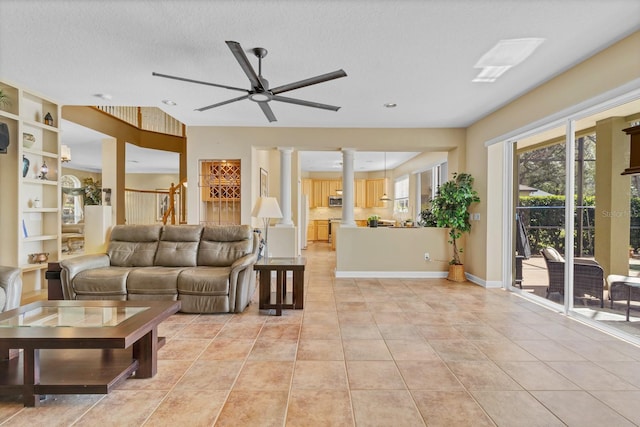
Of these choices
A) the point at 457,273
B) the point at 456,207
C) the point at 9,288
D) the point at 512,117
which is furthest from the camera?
the point at 457,273

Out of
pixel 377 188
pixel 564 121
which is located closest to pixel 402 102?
pixel 564 121

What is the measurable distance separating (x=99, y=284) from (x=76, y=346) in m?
2.02

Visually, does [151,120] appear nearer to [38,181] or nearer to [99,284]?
[38,181]

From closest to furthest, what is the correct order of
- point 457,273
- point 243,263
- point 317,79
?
point 317,79 → point 243,263 → point 457,273

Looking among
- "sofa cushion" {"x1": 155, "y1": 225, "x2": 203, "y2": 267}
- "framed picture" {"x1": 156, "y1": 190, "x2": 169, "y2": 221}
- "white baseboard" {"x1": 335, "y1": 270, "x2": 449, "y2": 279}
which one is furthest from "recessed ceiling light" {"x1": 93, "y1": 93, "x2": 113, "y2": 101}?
"framed picture" {"x1": 156, "y1": 190, "x2": 169, "y2": 221}

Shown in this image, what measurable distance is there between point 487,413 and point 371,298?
2473mm

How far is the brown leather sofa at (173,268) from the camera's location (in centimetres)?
350

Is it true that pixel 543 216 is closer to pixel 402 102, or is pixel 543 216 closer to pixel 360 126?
pixel 402 102

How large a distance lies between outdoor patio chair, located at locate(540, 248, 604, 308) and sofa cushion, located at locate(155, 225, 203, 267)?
14.1 feet

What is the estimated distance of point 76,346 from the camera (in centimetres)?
175

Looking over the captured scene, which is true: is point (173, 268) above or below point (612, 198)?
below

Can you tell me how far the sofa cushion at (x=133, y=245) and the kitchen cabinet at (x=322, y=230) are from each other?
7617 millimetres

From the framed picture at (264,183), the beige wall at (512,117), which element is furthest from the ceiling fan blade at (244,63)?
the framed picture at (264,183)

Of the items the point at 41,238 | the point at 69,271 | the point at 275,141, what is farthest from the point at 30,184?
the point at 275,141
